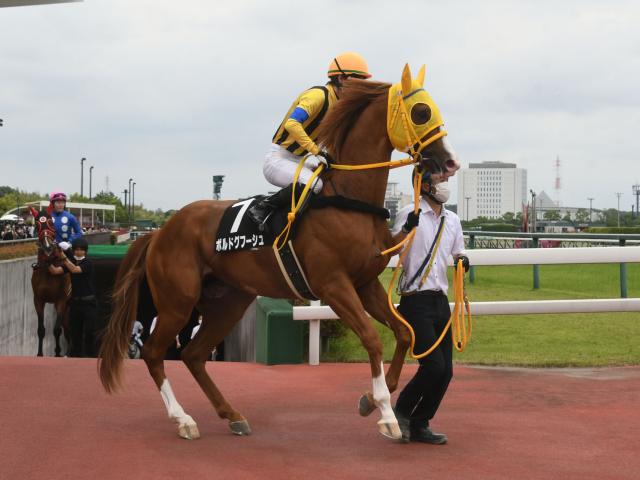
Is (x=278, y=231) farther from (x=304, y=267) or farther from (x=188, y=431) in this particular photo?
(x=188, y=431)

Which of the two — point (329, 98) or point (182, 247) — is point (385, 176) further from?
point (182, 247)

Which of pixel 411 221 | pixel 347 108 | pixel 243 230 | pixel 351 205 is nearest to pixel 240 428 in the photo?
pixel 243 230

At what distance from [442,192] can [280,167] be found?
1084mm

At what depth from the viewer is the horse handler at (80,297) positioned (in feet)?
37.8

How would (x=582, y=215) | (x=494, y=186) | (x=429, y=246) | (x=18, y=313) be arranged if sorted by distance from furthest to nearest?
(x=494, y=186) → (x=582, y=215) → (x=18, y=313) → (x=429, y=246)

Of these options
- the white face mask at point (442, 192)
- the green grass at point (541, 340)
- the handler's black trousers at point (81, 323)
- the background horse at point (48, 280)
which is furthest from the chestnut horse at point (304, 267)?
the background horse at point (48, 280)

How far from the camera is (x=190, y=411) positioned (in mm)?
6227

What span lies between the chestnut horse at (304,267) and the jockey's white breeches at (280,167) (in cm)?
28

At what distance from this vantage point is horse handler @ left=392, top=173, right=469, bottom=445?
16.5 feet

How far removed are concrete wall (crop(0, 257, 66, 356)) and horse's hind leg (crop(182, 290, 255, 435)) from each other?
34.0ft

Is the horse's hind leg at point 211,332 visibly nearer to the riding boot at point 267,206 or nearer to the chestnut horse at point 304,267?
the chestnut horse at point 304,267

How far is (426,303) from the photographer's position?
200 inches

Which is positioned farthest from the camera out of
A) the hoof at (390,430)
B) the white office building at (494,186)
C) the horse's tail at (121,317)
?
the white office building at (494,186)

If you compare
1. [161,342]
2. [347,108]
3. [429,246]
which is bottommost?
[161,342]
